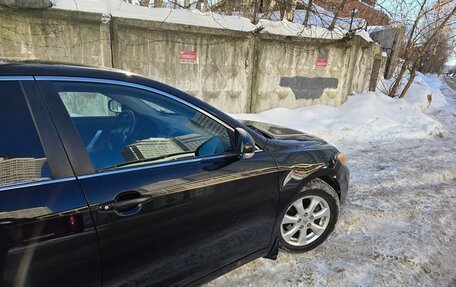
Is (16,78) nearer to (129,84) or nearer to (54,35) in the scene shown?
(129,84)

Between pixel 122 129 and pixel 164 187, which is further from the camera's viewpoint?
pixel 122 129

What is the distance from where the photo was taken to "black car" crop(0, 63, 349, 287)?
1.34 meters

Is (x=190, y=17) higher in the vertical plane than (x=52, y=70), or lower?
higher

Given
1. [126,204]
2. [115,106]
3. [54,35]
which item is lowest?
[126,204]

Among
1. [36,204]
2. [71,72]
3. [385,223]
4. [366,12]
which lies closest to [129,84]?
[71,72]

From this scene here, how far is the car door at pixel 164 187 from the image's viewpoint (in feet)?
5.00

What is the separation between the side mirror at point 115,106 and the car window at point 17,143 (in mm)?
575

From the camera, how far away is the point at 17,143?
1359mm

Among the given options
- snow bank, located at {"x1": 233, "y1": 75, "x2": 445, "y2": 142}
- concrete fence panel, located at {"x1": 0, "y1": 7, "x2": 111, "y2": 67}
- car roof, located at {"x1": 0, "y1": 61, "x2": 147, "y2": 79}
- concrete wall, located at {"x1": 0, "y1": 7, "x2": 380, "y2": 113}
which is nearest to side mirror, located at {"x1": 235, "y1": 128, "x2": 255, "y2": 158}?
car roof, located at {"x1": 0, "y1": 61, "x2": 147, "y2": 79}

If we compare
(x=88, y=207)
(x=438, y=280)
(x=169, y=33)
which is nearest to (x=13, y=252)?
(x=88, y=207)

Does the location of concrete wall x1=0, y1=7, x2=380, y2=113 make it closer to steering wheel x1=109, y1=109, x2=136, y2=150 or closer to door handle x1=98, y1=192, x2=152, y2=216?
steering wheel x1=109, y1=109, x2=136, y2=150

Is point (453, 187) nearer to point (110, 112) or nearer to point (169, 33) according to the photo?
point (110, 112)

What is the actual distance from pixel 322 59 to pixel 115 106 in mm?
7299

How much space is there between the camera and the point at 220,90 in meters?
7.03
